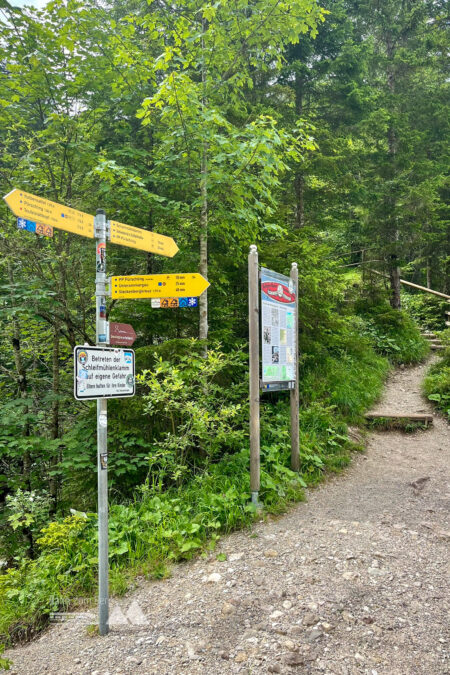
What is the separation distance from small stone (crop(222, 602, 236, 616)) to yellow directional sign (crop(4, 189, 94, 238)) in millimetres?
2804

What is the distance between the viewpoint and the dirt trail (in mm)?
2367

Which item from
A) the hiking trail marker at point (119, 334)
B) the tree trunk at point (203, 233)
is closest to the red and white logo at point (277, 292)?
the tree trunk at point (203, 233)

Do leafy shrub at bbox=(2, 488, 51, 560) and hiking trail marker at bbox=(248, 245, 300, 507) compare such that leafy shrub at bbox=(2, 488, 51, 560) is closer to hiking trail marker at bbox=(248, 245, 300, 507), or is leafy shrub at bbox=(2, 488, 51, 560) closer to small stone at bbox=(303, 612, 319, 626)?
hiking trail marker at bbox=(248, 245, 300, 507)

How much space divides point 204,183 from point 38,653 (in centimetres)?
494

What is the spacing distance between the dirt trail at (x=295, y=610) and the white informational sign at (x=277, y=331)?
5.02 ft

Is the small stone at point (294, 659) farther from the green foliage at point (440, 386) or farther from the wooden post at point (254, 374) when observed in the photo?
the green foliage at point (440, 386)

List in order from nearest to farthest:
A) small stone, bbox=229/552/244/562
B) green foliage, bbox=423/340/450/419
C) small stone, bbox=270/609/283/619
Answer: small stone, bbox=270/609/283/619 < small stone, bbox=229/552/244/562 < green foliage, bbox=423/340/450/419

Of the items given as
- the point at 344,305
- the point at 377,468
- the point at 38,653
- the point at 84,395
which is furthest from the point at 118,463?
the point at 344,305

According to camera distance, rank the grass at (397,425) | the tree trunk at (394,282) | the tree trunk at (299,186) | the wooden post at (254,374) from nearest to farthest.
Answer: the wooden post at (254,374) < the grass at (397,425) < the tree trunk at (299,186) < the tree trunk at (394,282)

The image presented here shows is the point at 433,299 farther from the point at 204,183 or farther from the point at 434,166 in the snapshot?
the point at 204,183

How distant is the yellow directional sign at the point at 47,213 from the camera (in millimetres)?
2430

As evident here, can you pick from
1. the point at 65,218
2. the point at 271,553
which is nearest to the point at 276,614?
the point at 271,553

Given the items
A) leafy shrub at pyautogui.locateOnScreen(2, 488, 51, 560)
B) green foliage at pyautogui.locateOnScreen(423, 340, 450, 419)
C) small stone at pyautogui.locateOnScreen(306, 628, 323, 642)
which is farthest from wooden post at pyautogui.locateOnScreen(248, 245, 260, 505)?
green foliage at pyautogui.locateOnScreen(423, 340, 450, 419)

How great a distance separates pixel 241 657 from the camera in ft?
7.88
